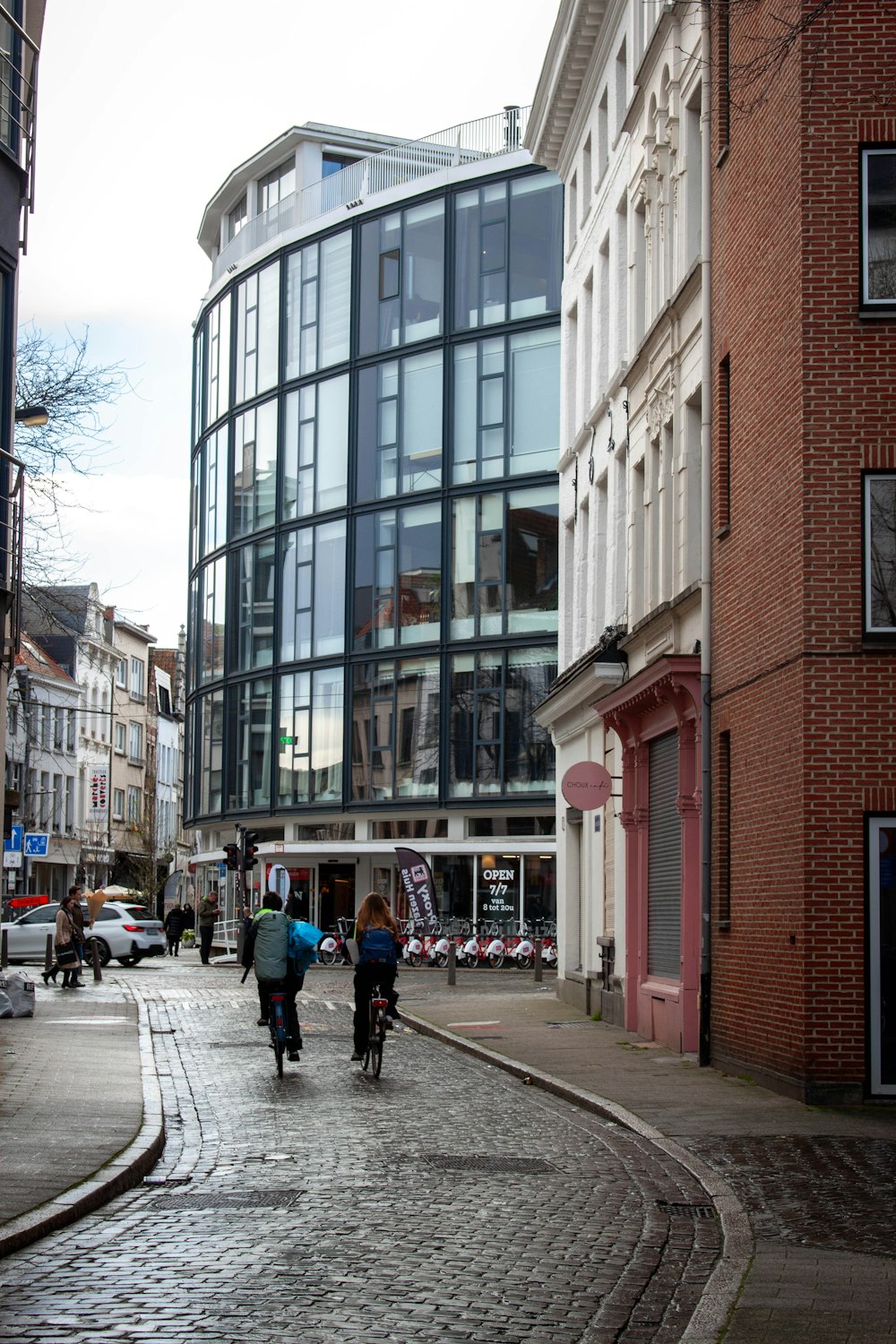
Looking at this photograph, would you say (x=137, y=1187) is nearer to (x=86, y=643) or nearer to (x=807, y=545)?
(x=807, y=545)

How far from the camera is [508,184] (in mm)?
49531

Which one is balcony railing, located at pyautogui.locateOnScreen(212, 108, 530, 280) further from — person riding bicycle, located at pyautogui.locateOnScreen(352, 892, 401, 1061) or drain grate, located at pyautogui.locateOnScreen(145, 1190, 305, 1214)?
drain grate, located at pyautogui.locateOnScreen(145, 1190, 305, 1214)

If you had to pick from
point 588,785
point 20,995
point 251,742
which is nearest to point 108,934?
point 251,742

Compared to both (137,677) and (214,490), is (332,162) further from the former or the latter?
(137,677)

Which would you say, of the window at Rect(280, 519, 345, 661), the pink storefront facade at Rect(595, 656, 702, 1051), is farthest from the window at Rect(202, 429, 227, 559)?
the pink storefront facade at Rect(595, 656, 702, 1051)

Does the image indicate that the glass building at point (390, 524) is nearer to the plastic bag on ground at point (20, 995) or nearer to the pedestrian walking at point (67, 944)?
the pedestrian walking at point (67, 944)

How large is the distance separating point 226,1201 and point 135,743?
98.0 m

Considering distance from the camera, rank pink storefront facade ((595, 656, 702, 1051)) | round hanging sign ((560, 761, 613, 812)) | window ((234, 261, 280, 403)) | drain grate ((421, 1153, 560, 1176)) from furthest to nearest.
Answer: window ((234, 261, 280, 403)) < round hanging sign ((560, 761, 613, 812)) < pink storefront facade ((595, 656, 702, 1051)) < drain grate ((421, 1153, 560, 1176))

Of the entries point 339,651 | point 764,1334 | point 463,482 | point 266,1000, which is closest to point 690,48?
point 266,1000

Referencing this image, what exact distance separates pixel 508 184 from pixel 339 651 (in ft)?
45.2

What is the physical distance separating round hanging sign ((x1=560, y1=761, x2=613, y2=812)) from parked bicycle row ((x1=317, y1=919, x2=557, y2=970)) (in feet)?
68.3

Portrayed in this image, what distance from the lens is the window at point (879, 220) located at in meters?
15.5

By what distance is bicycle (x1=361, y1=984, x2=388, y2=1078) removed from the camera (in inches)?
666

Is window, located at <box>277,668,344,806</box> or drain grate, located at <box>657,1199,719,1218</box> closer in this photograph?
drain grate, located at <box>657,1199,719,1218</box>
